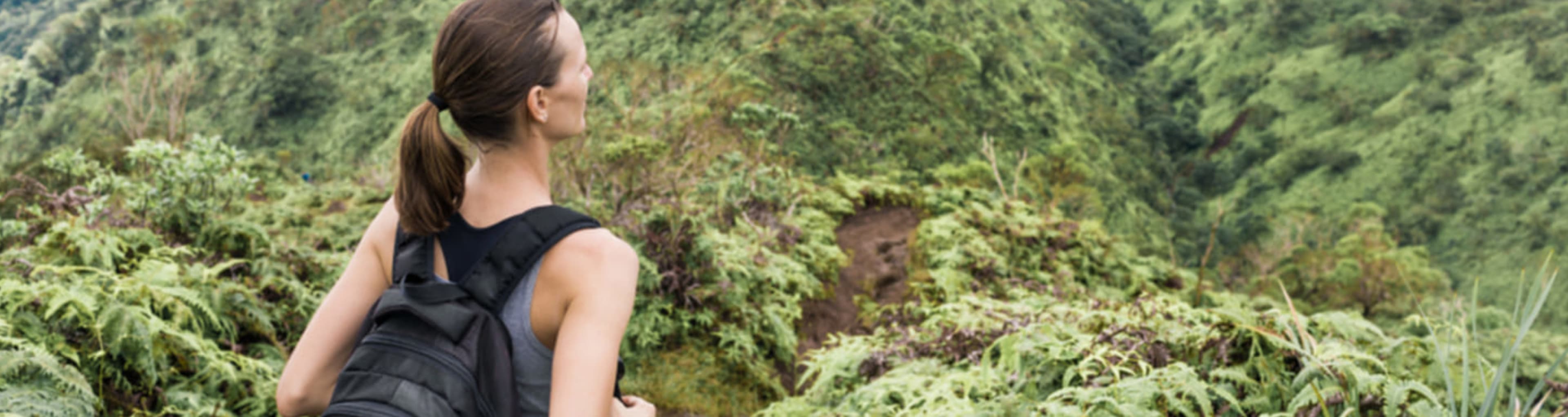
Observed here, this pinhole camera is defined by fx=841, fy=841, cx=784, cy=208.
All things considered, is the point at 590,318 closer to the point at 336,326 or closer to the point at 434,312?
the point at 434,312

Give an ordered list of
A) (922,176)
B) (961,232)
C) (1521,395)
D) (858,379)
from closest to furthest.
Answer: (858,379)
(1521,395)
(961,232)
(922,176)

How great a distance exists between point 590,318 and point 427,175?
1.04 ft

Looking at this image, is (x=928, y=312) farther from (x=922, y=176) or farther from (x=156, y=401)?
(x=922, y=176)

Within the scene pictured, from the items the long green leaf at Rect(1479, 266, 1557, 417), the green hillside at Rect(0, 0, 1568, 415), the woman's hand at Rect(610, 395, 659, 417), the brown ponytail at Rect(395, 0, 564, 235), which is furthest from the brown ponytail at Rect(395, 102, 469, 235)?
the long green leaf at Rect(1479, 266, 1557, 417)

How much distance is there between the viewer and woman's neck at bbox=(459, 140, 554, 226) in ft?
4.14

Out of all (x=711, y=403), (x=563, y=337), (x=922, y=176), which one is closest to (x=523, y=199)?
(x=563, y=337)

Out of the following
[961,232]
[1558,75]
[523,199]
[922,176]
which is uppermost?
[523,199]

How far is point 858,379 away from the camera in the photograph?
3.75 meters

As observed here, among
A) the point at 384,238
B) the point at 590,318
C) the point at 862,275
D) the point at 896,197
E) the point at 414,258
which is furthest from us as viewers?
the point at 896,197

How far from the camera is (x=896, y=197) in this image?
438 inches

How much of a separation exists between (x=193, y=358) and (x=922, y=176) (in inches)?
578

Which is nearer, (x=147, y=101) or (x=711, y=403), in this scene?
(x=711, y=403)

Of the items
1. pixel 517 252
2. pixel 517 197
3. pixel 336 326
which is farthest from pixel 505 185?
pixel 336 326

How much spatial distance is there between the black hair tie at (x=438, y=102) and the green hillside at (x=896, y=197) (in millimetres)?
1726
